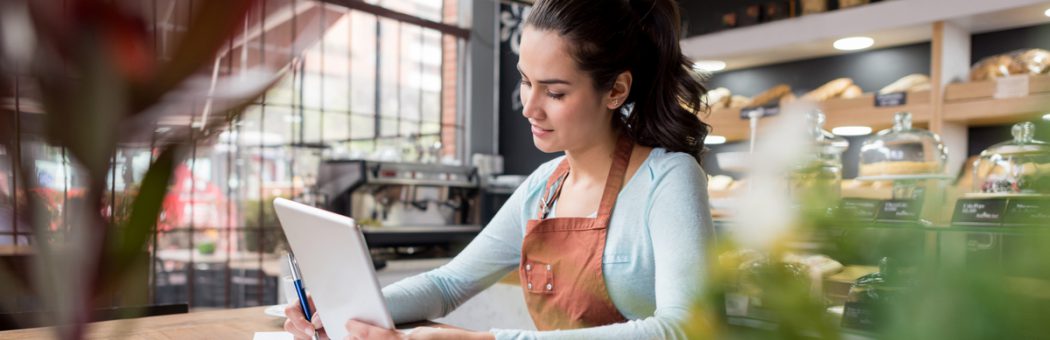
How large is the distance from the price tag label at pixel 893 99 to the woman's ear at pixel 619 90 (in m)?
2.53

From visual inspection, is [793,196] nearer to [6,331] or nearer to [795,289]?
[795,289]

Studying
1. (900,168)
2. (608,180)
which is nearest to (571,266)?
(608,180)

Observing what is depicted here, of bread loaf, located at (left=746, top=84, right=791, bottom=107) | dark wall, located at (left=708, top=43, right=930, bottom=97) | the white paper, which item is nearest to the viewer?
the white paper

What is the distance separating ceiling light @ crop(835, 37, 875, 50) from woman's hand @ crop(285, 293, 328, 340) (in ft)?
10.7

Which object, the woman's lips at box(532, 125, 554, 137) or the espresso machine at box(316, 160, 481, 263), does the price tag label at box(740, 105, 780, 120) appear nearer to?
the espresso machine at box(316, 160, 481, 263)

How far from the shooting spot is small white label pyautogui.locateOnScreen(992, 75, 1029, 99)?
2.99 meters

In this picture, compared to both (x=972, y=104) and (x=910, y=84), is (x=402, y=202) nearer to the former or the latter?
(x=910, y=84)

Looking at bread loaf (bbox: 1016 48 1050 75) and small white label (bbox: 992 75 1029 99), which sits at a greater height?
bread loaf (bbox: 1016 48 1050 75)

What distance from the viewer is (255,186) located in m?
5.46

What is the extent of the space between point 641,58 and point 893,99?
254cm

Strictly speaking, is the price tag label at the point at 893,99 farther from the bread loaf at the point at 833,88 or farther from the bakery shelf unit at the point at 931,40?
the bread loaf at the point at 833,88

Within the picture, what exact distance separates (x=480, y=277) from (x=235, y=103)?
1331 mm

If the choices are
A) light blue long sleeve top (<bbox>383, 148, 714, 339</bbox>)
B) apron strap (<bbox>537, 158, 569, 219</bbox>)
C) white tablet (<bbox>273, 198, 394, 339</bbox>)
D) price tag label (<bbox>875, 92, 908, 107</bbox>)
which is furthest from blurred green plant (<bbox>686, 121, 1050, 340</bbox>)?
price tag label (<bbox>875, 92, 908, 107</bbox>)

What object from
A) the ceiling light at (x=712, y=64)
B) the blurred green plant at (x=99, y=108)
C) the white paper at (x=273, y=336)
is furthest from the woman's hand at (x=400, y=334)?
the ceiling light at (x=712, y=64)
